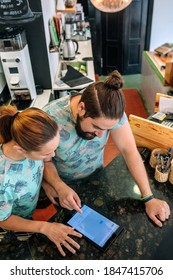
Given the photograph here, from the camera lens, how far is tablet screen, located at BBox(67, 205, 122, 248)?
1022mm

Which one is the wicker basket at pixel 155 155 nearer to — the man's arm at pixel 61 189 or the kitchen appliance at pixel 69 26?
the man's arm at pixel 61 189

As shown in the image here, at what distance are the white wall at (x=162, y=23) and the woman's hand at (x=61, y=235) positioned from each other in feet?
15.7

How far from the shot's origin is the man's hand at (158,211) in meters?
1.10

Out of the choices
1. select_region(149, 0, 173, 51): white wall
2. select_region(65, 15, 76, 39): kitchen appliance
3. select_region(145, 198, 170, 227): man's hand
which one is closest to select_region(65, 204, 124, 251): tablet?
select_region(145, 198, 170, 227): man's hand

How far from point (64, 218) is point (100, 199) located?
21cm

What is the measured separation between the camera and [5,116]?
0.99 m

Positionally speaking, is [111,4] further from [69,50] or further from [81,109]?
[69,50]

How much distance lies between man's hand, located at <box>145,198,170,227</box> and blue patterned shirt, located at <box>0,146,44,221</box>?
0.58 meters

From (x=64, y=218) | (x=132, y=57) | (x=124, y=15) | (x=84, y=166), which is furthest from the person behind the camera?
(x=132, y=57)

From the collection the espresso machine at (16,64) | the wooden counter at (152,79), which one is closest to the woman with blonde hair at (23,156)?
the espresso machine at (16,64)

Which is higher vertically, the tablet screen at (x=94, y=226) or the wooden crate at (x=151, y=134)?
the wooden crate at (x=151, y=134)

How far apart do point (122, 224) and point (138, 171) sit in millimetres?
306
